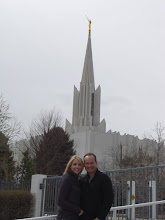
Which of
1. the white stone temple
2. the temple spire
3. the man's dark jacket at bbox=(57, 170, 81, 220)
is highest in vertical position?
the temple spire

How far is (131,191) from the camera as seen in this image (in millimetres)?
6984

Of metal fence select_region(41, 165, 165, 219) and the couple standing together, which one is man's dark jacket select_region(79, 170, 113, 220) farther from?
metal fence select_region(41, 165, 165, 219)

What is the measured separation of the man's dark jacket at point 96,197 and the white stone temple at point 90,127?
36.4 m

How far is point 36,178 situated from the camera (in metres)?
10.9

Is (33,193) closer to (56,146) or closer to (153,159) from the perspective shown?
(153,159)

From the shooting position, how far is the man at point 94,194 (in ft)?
10.2

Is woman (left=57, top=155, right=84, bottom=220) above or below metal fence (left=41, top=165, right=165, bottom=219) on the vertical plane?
above

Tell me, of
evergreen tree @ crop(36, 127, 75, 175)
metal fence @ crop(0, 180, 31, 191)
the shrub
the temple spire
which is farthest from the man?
the temple spire

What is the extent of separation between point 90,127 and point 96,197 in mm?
Result: 45945

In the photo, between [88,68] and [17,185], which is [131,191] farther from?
[88,68]

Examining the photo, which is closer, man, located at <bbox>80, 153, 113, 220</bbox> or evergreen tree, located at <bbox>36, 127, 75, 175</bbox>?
man, located at <bbox>80, 153, 113, 220</bbox>

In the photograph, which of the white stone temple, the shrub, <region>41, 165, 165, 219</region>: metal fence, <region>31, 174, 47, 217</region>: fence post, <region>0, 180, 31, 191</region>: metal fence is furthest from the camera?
the white stone temple

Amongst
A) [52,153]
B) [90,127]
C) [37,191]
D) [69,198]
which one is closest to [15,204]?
[37,191]

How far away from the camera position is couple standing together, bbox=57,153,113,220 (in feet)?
10.2
